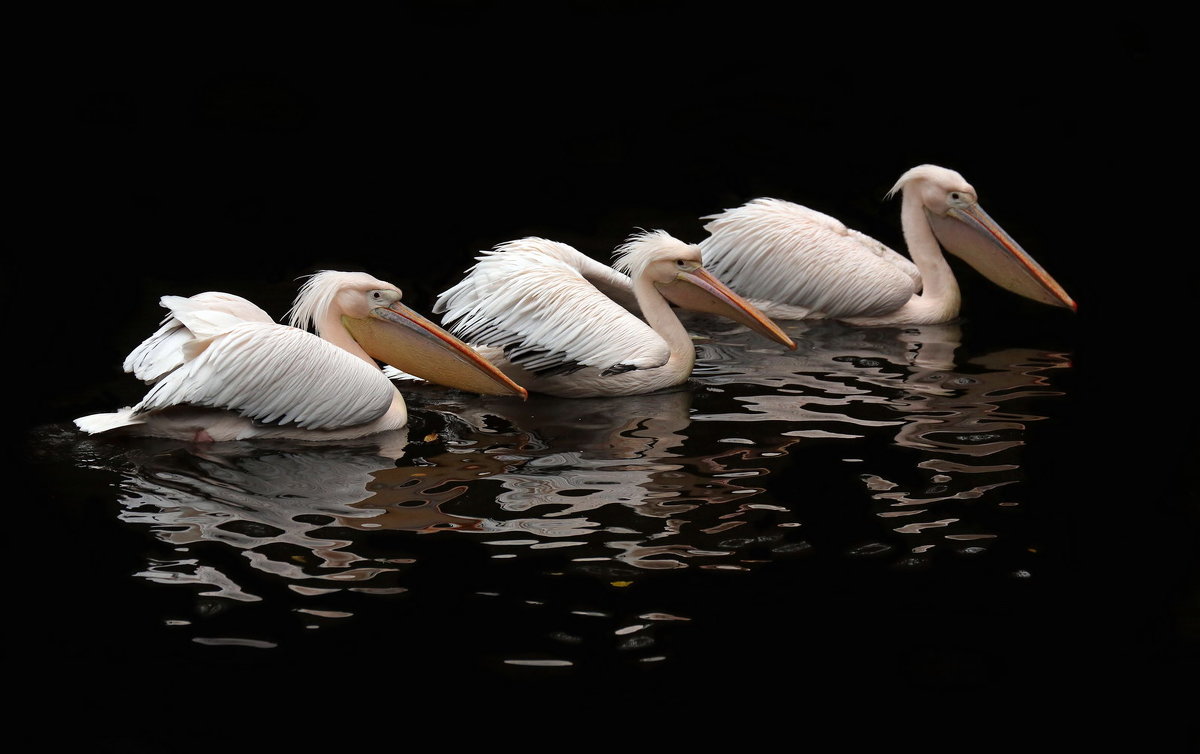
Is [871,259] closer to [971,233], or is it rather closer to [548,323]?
[971,233]

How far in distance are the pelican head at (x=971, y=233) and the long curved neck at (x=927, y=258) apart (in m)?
0.04

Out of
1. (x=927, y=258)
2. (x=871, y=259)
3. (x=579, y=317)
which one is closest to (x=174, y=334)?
(x=579, y=317)

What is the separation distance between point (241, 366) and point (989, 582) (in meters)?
2.95

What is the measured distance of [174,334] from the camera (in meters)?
6.38

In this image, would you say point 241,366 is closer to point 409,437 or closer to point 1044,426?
point 409,437

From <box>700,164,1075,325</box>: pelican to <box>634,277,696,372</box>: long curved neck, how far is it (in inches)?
54.2

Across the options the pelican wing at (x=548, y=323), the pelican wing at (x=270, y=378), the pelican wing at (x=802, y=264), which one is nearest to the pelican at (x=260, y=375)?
the pelican wing at (x=270, y=378)

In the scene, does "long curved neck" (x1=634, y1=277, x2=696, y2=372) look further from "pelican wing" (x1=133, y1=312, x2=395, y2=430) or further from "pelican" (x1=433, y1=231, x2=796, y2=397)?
"pelican wing" (x1=133, y1=312, x2=395, y2=430)

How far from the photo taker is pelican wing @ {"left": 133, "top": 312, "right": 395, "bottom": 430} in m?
6.09

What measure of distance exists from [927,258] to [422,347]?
3557 mm

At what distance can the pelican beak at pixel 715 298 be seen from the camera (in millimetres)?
7547

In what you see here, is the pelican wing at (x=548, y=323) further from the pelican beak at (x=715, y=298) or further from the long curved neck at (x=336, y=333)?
the long curved neck at (x=336, y=333)

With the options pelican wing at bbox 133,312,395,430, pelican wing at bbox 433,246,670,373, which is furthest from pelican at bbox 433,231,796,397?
pelican wing at bbox 133,312,395,430

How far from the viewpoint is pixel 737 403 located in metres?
7.08
